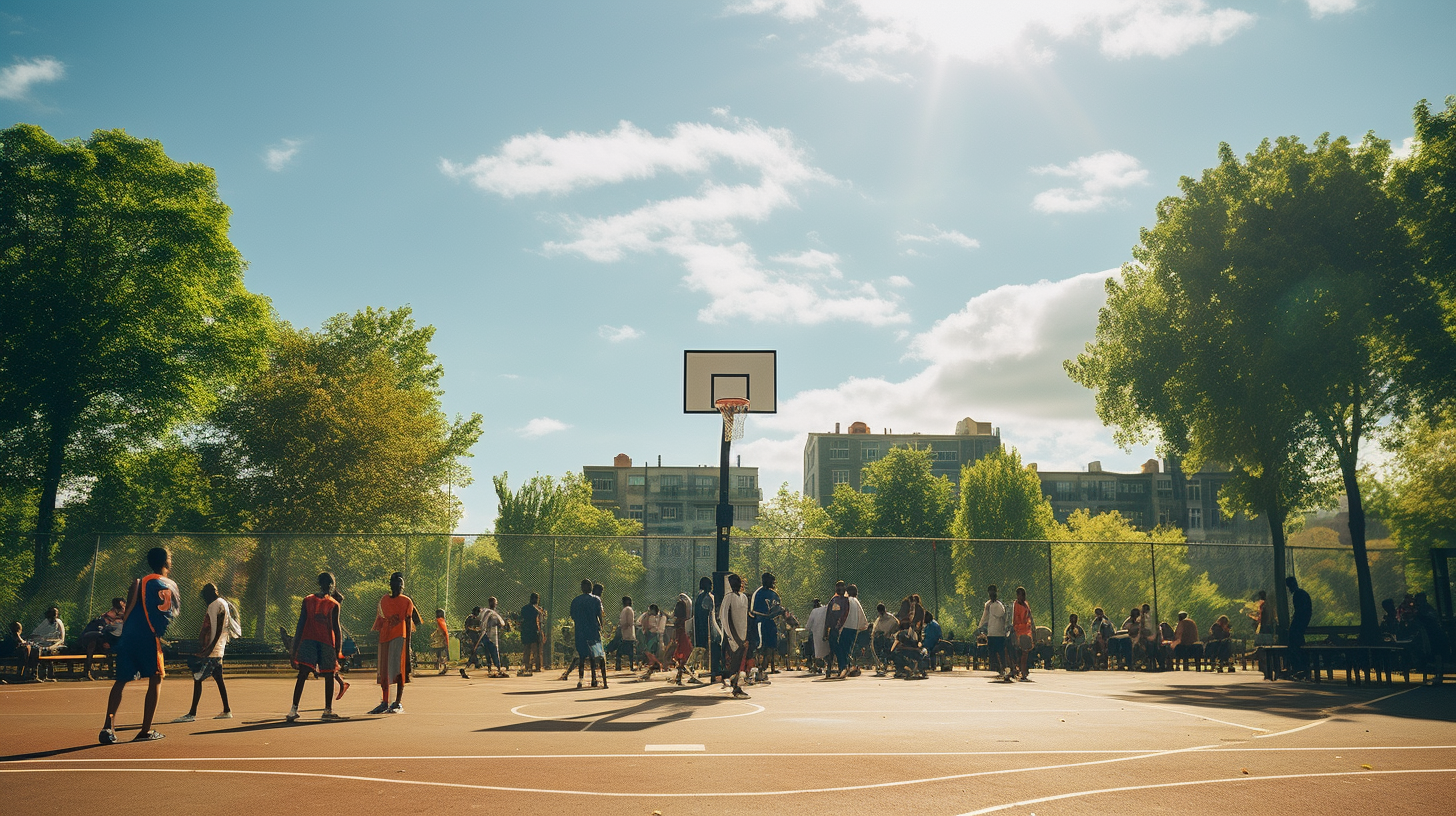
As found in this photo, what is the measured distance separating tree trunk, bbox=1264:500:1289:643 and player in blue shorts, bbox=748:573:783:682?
44.4 ft

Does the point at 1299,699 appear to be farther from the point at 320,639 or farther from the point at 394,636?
the point at 320,639

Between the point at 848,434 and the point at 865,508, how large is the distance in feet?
128

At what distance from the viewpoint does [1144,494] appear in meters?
103

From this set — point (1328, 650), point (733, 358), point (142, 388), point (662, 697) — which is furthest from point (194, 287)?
point (1328, 650)

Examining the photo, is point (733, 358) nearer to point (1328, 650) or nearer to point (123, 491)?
point (1328, 650)

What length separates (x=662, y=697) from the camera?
51.8ft

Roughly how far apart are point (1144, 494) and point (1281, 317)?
84.4 m

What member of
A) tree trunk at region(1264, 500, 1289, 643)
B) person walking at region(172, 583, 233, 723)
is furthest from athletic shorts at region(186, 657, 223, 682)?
tree trunk at region(1264, 500, 1289, 643)

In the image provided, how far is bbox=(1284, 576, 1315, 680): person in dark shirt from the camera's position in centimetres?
1877

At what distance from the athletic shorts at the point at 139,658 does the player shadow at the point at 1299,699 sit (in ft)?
43.3

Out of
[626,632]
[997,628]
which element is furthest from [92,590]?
[997,628]

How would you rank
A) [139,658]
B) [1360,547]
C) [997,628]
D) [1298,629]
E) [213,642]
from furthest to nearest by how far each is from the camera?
[1360,547], [997,628], [1298,629], [213,642], [139,658]

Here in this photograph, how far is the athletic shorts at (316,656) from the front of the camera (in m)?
12.3

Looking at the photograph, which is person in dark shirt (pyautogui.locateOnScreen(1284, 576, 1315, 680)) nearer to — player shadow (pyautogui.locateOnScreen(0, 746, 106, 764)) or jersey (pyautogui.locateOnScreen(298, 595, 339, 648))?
jersey (pyautogui.locateOnScreen(298, 595, 339, 648))
